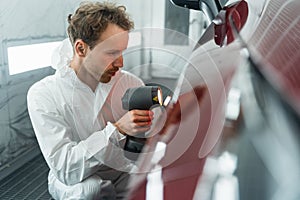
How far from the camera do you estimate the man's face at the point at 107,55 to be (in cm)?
146

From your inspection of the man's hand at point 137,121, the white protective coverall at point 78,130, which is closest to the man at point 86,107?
the white protective coverall at point 78,130

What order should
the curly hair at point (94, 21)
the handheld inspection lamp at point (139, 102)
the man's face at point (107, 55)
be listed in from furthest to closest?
the curly hair at point (94, 21)
the man's face at point (107, 55)
the handheld inspection lamp at point (139, 102)

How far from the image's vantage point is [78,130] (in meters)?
1.64

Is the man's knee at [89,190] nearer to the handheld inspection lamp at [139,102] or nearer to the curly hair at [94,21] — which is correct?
the handheld inspection lamp at [139,102]

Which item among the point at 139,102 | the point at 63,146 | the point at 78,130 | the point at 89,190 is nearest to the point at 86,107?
the point at 78,130

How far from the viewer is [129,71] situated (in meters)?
1.82

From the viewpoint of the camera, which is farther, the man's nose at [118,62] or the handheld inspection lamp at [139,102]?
the man's nose at [118,62]

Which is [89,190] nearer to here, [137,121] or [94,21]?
[137,121]

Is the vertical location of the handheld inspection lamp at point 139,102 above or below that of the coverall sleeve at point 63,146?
above

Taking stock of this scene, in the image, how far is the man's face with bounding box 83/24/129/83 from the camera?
146 centimetres

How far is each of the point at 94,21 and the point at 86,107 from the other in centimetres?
40

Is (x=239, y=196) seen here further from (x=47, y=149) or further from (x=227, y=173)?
(x=47, y=149)

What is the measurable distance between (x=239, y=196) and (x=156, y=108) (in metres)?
0.61

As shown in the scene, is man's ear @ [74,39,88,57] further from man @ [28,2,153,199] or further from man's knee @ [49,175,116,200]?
man's knee @ [49,175,116,200]
